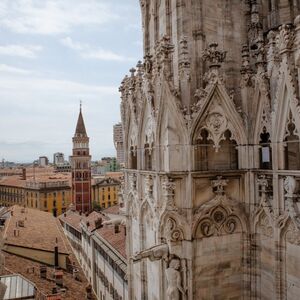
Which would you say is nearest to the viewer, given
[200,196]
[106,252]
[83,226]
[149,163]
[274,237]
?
[274,237]

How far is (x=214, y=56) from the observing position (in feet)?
22.8

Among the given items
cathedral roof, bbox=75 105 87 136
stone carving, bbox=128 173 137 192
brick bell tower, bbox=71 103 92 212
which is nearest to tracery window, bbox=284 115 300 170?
stone carving, bbox=128 173 137 192

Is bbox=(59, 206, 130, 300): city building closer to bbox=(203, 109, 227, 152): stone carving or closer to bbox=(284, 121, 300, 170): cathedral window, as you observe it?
bbox=(203, 109, 227, 152): stone carving

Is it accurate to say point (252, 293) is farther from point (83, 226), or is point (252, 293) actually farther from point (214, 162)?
point (83, 226)

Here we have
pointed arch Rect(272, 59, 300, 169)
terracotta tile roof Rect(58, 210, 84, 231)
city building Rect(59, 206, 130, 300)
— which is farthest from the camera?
terracotta tile roof Rect(58, 210, 84, 231)

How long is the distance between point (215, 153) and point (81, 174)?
8339cm

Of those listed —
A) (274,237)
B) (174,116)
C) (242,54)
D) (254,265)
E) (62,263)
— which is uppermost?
(242,54)

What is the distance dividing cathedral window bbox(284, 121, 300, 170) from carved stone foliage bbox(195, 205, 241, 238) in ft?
4.91

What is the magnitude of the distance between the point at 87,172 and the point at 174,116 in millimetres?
83660

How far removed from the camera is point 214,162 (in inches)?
288

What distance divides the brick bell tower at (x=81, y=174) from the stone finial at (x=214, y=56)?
3228 inches

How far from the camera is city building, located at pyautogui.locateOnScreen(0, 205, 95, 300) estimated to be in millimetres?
21734

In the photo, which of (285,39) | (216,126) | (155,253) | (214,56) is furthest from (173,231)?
(285,39)

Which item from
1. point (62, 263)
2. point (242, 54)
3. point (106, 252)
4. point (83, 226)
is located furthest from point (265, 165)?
point (83, 226)
